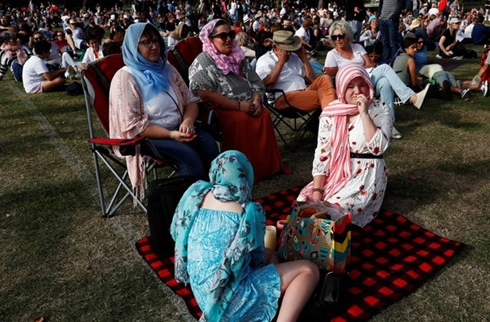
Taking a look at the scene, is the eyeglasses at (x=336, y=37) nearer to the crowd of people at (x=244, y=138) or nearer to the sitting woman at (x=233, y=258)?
the crowd of people at (x=244, y=138)

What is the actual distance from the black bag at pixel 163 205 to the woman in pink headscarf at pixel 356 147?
104cm

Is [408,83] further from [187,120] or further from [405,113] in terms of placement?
[187,120]

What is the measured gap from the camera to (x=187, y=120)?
390 cm

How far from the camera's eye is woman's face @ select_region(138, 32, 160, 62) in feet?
12.3

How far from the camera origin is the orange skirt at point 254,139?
4.63 metres

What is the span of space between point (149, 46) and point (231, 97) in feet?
3.93

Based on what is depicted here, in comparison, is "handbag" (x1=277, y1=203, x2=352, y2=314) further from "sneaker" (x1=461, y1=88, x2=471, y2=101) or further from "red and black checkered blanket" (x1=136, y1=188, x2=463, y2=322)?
"sneaker" (x1=461, y1=88, x2=471, y2=101)

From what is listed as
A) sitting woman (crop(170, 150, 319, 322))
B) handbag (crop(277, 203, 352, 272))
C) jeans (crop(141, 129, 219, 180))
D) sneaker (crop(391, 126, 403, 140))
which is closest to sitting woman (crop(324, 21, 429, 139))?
sneaker (crop(391, 126, 403, 140))

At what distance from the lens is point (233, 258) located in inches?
88.0

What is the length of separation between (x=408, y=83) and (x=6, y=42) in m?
9.80

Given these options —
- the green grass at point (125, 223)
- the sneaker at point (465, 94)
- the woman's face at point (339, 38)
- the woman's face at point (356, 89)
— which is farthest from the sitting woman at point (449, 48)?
the woman's face at point (356, 89)

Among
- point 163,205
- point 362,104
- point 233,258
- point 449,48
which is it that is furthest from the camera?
Result: point 449,48

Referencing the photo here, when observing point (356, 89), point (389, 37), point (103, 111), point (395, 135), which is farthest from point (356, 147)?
point (389, 37)

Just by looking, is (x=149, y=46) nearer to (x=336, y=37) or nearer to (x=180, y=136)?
(x=180, y=136)
